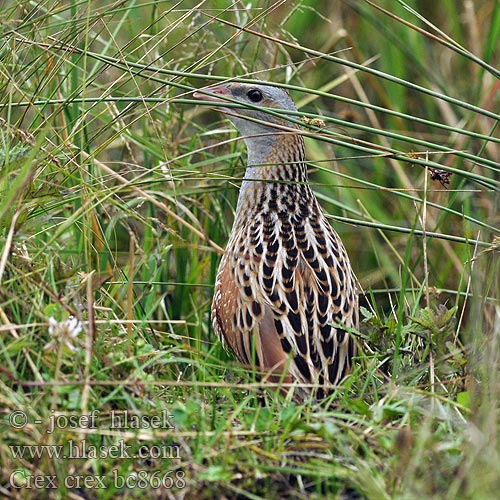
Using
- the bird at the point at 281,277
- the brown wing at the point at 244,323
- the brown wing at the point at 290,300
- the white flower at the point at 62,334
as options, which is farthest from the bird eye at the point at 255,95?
the white flower at the point at 62,334

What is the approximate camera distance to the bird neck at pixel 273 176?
4.53 metres

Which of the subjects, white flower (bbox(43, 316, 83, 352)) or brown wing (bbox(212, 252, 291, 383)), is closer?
white flower (bbox(43, 316, 83, 352))

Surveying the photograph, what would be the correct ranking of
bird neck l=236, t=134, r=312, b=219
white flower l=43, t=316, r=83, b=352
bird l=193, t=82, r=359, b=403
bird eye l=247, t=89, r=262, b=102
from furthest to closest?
bird eye l=247, t=89, r=262, b=102 < bird neck l=236, t=134, r=312, b=219 < bird l=193, t=82, r=359, b=403 < white flower l=43, t=316, r=83, b=352

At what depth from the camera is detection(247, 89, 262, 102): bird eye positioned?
15.2ft

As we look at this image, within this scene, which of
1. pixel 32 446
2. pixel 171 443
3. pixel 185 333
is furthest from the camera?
pixel 185 333

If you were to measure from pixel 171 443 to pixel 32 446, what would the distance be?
43cm

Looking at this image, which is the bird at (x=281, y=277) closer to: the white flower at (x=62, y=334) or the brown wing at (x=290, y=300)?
the brown wing at (x=290, y=300)

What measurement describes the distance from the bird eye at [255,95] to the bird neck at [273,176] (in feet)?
0.60

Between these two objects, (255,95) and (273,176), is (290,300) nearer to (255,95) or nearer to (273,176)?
(273,176)

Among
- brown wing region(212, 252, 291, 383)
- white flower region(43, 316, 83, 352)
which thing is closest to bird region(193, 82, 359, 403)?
brown wing region(212, 252, 291, 383)

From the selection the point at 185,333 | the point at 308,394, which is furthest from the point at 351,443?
the point at 185,333

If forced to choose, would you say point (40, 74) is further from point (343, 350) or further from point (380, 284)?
point (380, 284)

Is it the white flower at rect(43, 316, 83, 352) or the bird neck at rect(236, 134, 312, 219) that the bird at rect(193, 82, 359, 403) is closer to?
the bird neck at rect(236, 134, 312, 219)

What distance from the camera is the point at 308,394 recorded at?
3.46 meters
